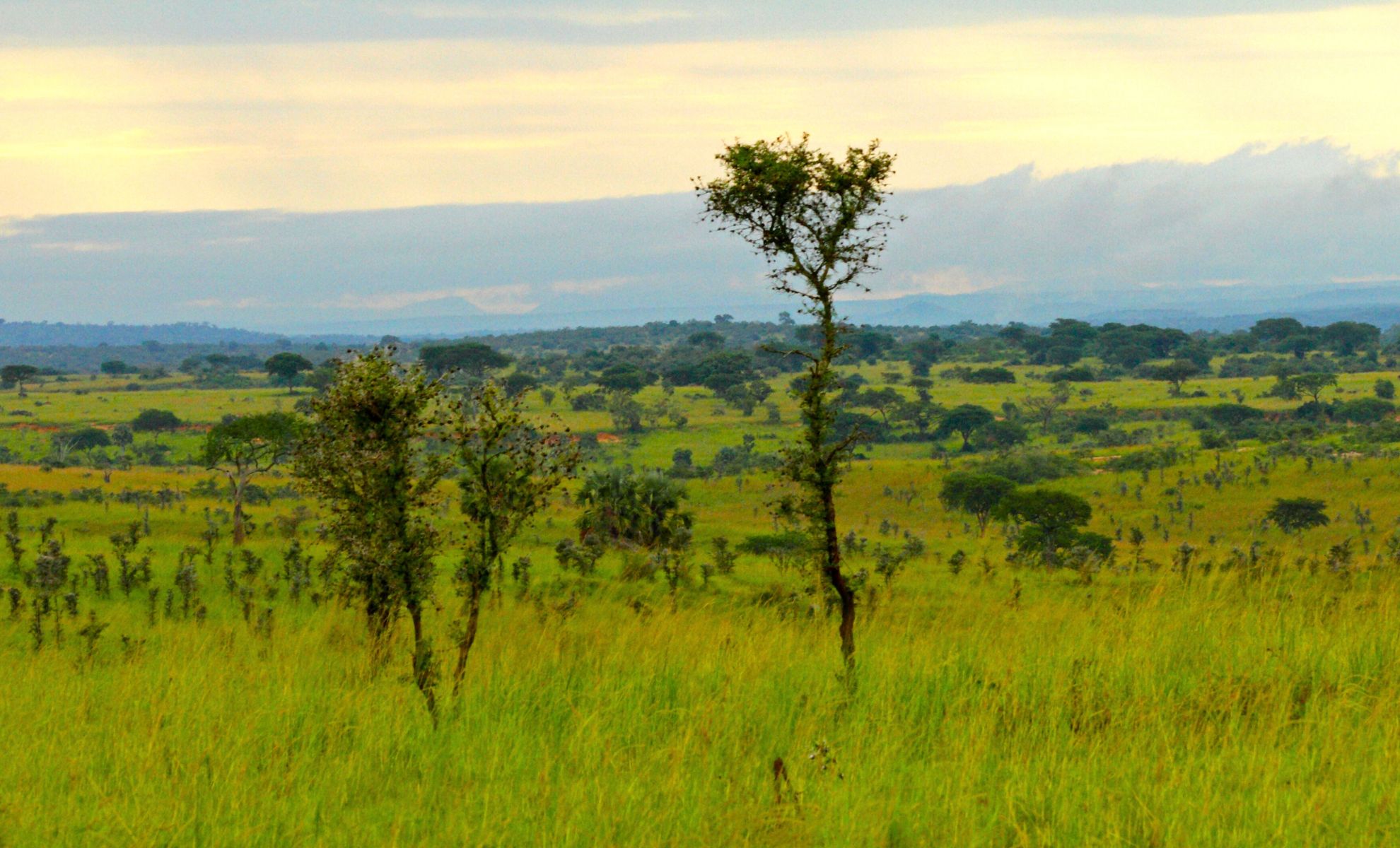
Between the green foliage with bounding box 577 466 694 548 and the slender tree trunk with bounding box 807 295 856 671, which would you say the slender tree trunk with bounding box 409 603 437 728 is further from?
the green foliage with bounding box 577 466 694 548

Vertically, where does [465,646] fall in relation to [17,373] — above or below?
below

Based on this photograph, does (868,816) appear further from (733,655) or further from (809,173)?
(809,173)

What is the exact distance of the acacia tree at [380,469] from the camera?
460 inches

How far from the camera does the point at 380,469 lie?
11.7 m

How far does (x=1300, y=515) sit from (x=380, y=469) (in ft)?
216

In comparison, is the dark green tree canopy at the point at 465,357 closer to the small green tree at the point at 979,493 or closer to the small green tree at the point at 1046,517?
the small green tree at the point at 979,493

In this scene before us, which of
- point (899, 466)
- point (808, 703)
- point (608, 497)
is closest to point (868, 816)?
point (808, 703)

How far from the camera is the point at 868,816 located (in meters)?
6.71

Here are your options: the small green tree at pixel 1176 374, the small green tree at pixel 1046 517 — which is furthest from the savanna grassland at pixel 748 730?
the small green tree at pixel 1176 374

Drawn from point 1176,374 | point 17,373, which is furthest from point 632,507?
point 17,373

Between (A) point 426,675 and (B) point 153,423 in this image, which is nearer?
(A) point 426,675

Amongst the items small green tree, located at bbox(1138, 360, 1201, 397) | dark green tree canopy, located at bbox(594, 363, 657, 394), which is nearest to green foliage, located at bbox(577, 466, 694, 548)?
dark green tree canopy, located at bbox(594, 363, 657, 394)

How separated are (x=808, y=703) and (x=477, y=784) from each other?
289 centimetres

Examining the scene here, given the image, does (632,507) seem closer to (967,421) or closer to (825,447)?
(825,447)
